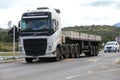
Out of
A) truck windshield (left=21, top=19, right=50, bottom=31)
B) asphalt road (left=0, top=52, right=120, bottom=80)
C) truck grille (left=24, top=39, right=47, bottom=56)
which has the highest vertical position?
truck windshield (left=21, top=19, right=50, bottom=31)

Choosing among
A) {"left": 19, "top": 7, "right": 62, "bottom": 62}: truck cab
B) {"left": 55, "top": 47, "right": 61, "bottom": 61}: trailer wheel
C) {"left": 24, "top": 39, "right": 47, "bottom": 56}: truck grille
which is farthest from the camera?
{"left": 55, "top": 47, "right": 61, "bottom": 61}: trailer wheel

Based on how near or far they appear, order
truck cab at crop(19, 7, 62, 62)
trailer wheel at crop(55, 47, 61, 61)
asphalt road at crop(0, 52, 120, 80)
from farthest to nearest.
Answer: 1. trailer wheel at crop(55, 47, 61, 61)
2. truck cab at crop(19, 7, 62, 62)
3. asphalt road at crop(0, 52, 120, 80)

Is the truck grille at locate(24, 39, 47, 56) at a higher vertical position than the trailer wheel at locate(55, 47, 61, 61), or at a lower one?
higher

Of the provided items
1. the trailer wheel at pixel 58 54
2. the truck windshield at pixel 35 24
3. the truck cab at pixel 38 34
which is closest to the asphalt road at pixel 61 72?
the truck cab at pixel 38 34

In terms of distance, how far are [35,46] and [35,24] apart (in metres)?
1.63

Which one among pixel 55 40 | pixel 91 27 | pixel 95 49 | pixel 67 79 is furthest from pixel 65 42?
pixel 91 27

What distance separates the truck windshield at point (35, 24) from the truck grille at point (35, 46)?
0.89 m

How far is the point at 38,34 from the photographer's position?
3097 cm

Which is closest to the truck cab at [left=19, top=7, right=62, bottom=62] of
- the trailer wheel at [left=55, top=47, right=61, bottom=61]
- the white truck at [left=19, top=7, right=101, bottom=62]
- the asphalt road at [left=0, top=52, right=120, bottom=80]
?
the white truck at [left=19, top=7, right=101, bottom=62]

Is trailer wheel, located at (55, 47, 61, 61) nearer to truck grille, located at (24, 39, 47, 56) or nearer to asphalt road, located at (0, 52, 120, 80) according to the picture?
truck grille, located at (24, 39, 47, 56)

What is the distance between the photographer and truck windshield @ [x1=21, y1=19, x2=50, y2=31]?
31062mm

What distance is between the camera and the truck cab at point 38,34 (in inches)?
1223

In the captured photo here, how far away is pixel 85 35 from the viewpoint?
1688 inches

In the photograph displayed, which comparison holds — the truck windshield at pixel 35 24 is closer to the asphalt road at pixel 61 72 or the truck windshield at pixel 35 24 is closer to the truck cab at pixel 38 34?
the truck cab at pixel 38 34
